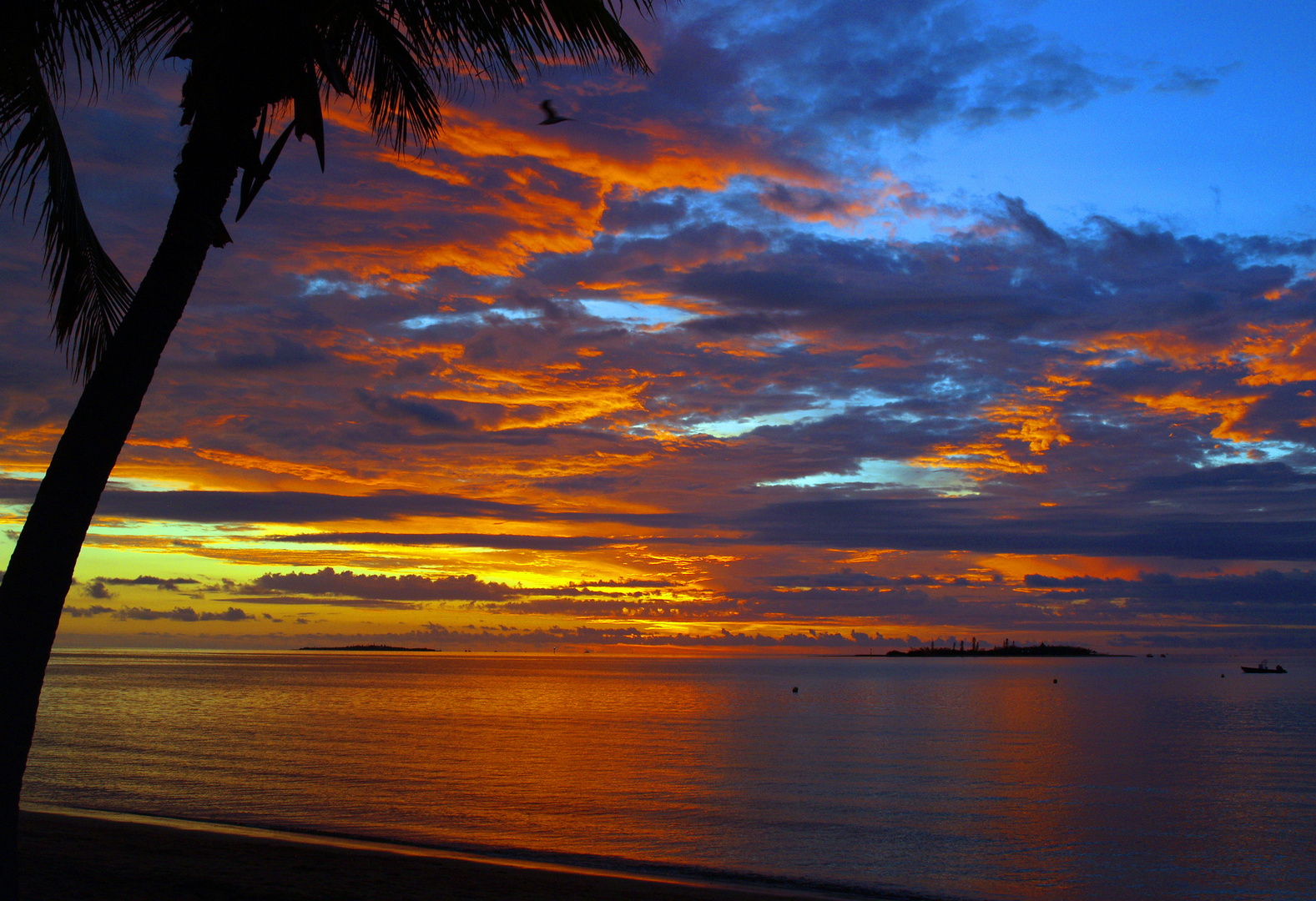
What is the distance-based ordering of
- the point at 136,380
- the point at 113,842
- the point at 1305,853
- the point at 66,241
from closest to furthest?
the point at 136,380 < the point at 66,241 < the point at 113,842 < the point at 1305,853

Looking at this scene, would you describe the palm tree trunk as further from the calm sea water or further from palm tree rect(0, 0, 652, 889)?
the calm sea water

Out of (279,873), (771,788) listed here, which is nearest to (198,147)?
(279,873)

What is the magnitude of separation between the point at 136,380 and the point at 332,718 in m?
46.2

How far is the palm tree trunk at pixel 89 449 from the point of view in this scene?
5223 mm

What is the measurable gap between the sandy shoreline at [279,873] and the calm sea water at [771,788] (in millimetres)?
2246

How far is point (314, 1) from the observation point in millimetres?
6168

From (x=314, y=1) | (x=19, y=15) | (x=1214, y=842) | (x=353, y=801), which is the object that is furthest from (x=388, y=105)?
(x=1214, y=842)

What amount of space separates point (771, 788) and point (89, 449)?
74.0 feet

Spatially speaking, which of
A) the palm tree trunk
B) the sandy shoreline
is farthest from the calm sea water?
the palm tree trunk

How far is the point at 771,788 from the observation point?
25.0 m

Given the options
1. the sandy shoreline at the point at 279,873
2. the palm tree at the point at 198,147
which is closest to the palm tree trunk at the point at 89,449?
the palm tree at the point at 198,147

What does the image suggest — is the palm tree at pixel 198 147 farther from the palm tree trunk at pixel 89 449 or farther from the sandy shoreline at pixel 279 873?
the sandy shoreline at pixel 279 873

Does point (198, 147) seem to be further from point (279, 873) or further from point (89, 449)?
point (279, 873)

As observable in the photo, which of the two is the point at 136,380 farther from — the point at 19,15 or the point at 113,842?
the point at 113,842
